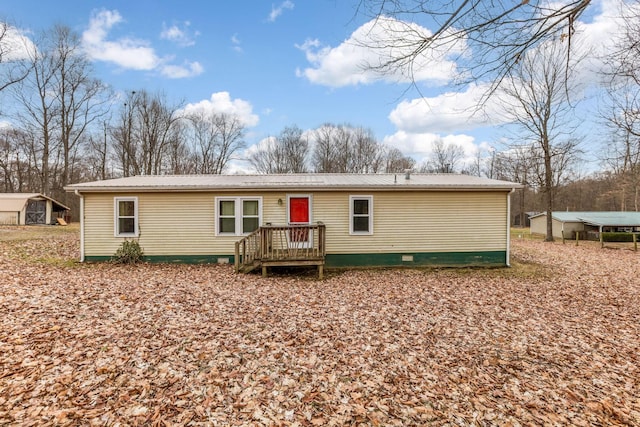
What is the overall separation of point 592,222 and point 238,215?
2174cm

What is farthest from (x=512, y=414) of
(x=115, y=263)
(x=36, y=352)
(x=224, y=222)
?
(x=115, y=263)

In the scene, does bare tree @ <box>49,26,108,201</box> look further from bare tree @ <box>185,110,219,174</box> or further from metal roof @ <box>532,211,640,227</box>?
metal roof @ <box>532,211,640,227</box>

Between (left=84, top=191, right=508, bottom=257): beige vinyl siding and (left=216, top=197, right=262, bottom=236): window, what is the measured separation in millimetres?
184

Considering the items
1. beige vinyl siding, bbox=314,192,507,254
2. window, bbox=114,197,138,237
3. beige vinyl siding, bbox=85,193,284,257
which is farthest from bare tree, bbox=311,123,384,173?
window, bbox=114,197,138,237

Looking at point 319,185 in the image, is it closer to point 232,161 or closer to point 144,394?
point 144,394

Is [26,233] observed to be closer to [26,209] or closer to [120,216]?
[26,209]

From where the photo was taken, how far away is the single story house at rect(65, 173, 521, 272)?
1023 centimetres

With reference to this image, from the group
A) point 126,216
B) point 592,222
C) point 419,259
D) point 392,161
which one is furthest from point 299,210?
point 392,161

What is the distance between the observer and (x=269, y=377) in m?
3.62

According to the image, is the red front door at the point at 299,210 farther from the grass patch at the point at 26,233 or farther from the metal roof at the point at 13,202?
the metal roof at the point at 13,202

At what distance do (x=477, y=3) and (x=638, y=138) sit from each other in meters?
7.68

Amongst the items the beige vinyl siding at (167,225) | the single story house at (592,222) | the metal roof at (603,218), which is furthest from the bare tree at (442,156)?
the beige vinyl siding at (167,225)

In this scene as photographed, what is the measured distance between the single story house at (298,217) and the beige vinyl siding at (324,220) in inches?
1.3

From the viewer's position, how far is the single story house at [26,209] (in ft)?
76.1
